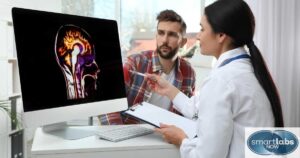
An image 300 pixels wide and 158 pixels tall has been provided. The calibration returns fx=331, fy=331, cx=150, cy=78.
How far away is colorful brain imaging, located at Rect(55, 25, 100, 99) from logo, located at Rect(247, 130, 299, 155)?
0.63 meters

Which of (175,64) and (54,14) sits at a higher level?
(54,14)

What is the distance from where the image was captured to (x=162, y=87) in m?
1.64

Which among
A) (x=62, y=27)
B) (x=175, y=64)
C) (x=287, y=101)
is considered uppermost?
(x=62, y=27)

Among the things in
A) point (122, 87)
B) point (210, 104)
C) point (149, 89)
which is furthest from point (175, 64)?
point (210, 104)

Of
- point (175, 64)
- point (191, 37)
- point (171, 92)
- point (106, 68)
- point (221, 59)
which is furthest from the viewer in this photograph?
point (191, 37)

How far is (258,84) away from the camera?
105 centimetres

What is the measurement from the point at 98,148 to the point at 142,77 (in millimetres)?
760

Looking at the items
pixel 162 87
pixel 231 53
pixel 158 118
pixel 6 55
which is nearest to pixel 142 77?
pixel 162 87

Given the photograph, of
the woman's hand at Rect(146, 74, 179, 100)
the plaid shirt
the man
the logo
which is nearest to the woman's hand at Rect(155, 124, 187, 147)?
the logo

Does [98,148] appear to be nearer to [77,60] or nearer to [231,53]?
[77,60]

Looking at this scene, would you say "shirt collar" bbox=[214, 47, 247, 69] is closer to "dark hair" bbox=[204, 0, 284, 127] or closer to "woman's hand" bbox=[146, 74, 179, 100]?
"dark hair" bbox=[204, 0, 284, 127]

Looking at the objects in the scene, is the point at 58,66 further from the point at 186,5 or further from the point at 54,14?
the point at 186,5

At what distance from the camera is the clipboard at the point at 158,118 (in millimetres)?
1262

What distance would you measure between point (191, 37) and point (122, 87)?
2064 millimetres
